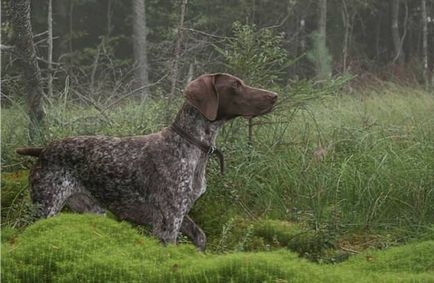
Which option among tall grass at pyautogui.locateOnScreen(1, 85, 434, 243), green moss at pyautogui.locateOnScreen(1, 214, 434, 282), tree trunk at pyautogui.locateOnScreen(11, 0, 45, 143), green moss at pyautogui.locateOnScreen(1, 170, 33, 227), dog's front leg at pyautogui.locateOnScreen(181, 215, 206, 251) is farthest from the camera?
tree trunk at pyautogui.locateOnScreen(11, 0, 45, 143)

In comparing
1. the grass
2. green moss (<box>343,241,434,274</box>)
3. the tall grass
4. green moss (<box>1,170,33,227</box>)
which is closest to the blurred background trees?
the tall grass

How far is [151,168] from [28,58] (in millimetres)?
3310

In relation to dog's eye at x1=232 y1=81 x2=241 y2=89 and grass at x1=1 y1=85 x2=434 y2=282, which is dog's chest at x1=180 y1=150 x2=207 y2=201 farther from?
dog's eye at x1=232 y1=81 x2=241 y2=89

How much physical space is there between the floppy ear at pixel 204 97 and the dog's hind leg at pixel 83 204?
108cm

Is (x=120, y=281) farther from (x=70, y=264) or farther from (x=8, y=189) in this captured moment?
(x=8, y=189)

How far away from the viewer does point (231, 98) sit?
14.7ft

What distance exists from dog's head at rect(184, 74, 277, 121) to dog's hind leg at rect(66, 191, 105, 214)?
1.09 meters

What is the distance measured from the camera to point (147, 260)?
358 centimetres

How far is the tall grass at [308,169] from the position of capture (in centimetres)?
551

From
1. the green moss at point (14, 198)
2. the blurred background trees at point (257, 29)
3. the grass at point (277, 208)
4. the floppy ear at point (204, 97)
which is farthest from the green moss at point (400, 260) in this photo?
the blurred background trees at point (257, 29)

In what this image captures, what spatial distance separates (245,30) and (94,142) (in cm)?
277

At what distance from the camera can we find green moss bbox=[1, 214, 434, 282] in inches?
132

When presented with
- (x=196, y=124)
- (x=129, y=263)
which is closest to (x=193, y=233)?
(x=196, y=124)

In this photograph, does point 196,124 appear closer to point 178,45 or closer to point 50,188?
point 50,188
